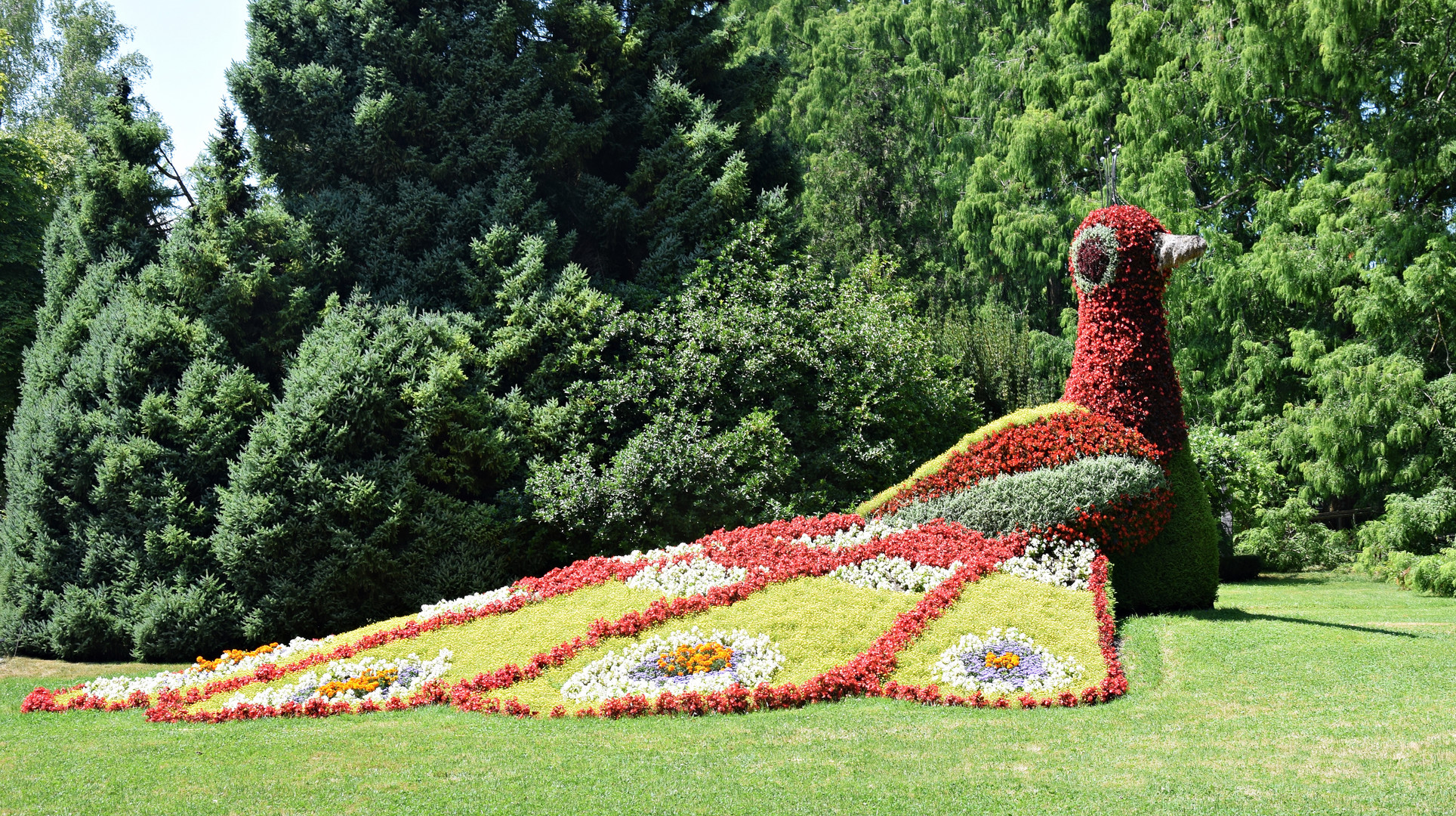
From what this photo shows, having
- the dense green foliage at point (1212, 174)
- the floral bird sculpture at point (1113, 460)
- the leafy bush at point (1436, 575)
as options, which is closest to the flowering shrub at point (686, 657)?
the floral bird sculpture at point (1113, 460)

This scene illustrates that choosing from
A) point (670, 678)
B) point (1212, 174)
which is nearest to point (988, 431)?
point (670, 678)

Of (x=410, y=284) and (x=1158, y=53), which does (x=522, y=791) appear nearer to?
(x=410, y=284)

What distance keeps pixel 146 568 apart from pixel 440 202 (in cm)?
604

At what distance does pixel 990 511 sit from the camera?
10.0 meters

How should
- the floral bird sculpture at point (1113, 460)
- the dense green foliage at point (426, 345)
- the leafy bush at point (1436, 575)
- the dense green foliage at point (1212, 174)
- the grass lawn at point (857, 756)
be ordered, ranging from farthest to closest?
the dense green foliage at point (1212, 174), the leafy bush at point (1436, 575), the dense green foliage at point (426, 345), the floral bird sculpture at point (1113, 460), the grass lawn at point (857, 756)

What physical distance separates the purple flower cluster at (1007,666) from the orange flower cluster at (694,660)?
1861mm

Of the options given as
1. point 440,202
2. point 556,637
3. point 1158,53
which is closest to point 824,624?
point 556,637

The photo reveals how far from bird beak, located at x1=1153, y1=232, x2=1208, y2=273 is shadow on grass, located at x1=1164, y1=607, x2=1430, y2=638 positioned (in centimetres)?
340

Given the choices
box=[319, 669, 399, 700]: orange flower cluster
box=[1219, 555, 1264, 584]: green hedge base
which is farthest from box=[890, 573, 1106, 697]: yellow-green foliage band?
box=[1219, 555, 1264, 584]: green hedge base

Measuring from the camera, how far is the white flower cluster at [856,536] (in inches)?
400

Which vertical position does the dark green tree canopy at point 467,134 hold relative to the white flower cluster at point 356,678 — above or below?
above

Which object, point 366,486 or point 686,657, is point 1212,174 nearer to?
point 366,486

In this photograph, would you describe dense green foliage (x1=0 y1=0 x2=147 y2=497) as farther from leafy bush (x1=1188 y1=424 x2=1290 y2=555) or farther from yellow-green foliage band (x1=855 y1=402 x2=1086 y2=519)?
leafy bush (x1=1188 y1=424 x2=1290 y2=555)

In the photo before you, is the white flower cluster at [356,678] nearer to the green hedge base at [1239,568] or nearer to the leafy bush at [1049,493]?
the leafy bush at [1049,493]
